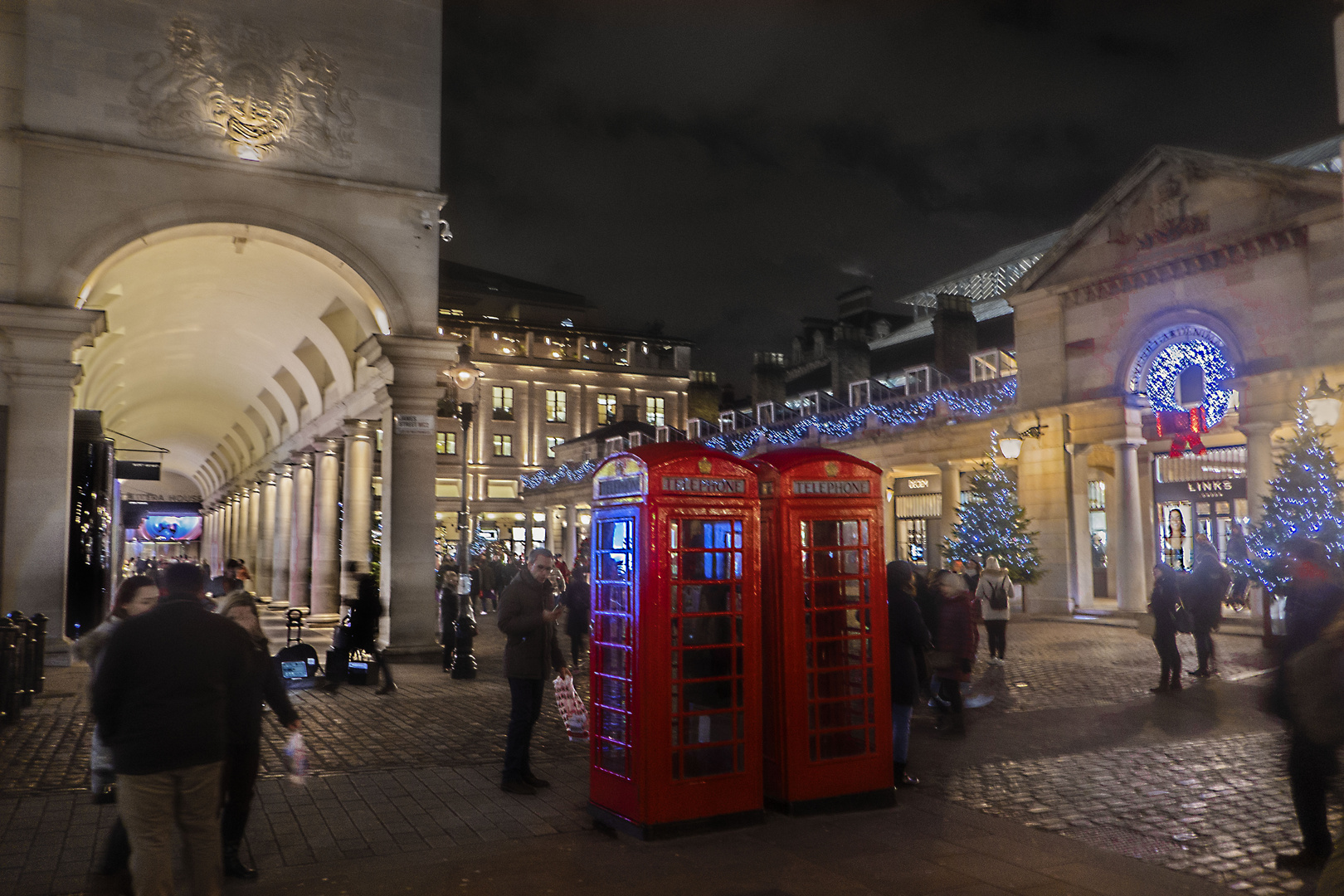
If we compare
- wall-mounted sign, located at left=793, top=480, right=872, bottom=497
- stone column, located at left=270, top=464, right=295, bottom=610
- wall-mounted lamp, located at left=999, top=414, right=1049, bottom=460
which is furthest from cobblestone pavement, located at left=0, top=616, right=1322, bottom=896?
stone column, located at left=270, top=464, right=295, bottom=610

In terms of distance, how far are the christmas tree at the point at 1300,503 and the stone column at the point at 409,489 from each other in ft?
47.7

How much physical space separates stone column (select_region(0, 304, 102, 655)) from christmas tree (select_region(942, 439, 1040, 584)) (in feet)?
64.3

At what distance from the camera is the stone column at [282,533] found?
3022 centimetres

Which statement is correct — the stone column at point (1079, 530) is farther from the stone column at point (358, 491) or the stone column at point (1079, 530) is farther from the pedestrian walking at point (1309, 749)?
the pedestrian walking at point (1309, 749)

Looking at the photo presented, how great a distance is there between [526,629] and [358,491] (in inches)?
572

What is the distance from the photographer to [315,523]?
80.7 feet

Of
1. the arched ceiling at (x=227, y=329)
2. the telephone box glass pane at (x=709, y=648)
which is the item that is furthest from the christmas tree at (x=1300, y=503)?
the arched ceiling at (x=227, y=329)

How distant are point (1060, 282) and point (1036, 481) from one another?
5.31 meters

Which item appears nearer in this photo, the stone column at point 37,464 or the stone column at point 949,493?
the stone column at point 37,464

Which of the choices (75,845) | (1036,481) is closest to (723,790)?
(75,845)

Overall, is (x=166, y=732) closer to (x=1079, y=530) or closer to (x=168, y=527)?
(x=1079, y=530)

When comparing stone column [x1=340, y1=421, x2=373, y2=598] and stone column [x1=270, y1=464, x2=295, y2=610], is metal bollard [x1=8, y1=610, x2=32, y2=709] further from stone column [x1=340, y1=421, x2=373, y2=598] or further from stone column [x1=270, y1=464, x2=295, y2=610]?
stone column [x1=270, y1=464, x2=295, y2=610]

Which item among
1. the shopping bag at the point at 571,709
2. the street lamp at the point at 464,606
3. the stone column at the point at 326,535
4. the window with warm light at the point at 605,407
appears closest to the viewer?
the shopping bag at the point at 571,709

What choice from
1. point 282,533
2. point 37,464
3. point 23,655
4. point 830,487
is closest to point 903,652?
point 830,487
